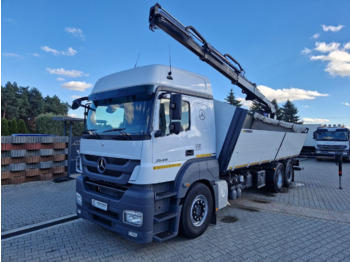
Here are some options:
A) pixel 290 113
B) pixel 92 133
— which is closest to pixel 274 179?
pixel 92 133

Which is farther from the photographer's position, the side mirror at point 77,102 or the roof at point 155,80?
the side mirror at point 77,102

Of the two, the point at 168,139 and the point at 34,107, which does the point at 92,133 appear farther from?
the point at 34,107

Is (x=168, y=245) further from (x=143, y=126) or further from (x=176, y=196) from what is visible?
(x=143, y=126)

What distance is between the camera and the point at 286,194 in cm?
777

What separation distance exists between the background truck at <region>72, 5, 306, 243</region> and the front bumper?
0.05 feet

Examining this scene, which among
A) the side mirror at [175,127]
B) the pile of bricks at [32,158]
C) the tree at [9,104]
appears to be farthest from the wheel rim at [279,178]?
the tree at [9,104]

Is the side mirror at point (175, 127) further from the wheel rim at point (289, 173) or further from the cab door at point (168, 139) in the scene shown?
the wheel rim at point (289, 173)

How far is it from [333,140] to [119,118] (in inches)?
791

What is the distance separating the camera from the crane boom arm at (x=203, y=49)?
5102mm

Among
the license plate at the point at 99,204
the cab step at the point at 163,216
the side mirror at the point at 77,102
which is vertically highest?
the side mirror at the point at 77,102

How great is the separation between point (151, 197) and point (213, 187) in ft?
5.46

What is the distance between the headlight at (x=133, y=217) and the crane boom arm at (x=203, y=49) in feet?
13.5

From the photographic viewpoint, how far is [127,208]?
3434 millimetres

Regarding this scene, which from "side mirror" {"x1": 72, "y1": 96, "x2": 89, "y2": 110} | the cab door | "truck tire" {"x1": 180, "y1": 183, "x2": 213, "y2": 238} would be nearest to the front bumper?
the cab door
